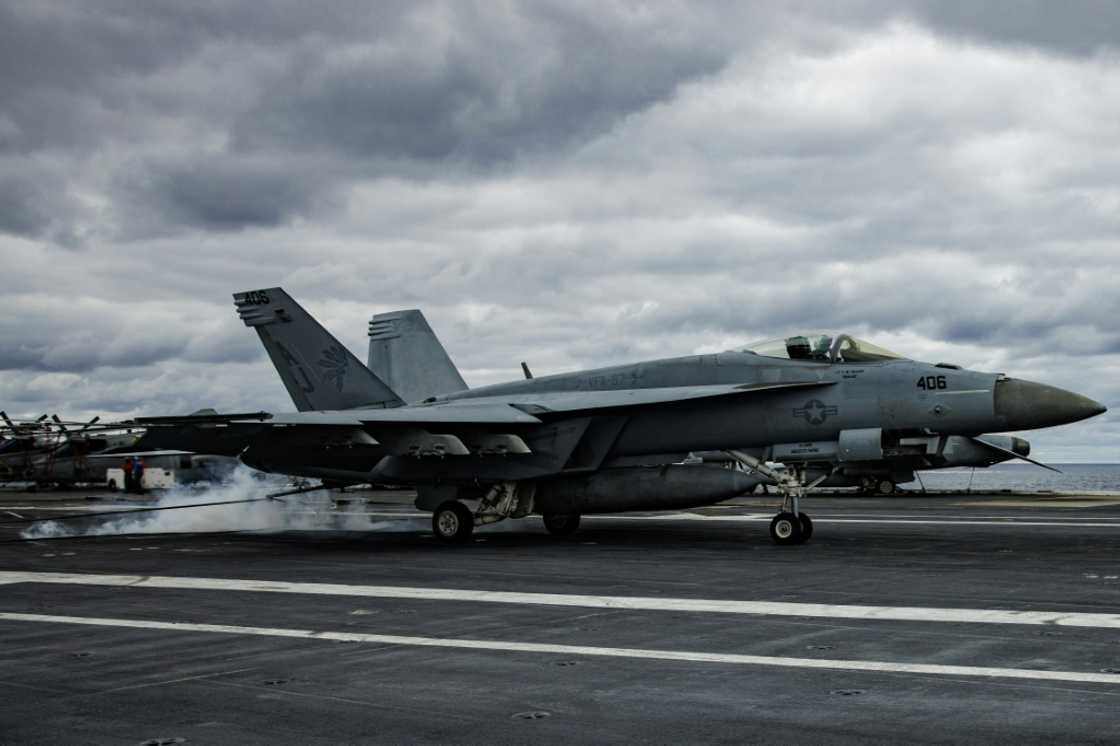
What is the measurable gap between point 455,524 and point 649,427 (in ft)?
12.2

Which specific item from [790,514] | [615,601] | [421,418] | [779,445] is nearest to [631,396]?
[779,445]

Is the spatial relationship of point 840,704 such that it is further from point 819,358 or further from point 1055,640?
point 819,358

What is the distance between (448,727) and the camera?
5.38 meters

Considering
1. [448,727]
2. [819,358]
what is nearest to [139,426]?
[819,358]

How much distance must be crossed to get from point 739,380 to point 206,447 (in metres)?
9.04

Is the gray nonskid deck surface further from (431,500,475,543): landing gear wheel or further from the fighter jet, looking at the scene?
(431,500,475,543): landing gear wheel

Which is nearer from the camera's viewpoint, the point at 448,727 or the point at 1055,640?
the point at 448,727

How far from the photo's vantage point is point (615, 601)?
33.2 ft

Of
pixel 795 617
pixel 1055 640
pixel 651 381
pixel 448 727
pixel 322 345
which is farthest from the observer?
pixel 322 345

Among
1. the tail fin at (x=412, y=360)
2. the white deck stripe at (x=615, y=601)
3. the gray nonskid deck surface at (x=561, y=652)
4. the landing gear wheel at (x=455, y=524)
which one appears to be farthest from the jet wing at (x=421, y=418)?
the tail fin at (x=412, y=360)

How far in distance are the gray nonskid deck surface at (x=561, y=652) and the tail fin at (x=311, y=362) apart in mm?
5520

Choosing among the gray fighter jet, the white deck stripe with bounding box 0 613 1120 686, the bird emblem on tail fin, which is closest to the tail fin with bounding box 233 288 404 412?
the bird emblem on tail fin

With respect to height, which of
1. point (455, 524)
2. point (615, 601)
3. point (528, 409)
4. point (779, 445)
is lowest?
point (615, 601)

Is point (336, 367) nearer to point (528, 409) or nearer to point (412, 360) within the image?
point (528, 409)
